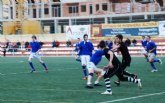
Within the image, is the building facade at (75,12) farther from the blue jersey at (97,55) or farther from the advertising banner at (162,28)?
the blue jersey at (97,55)

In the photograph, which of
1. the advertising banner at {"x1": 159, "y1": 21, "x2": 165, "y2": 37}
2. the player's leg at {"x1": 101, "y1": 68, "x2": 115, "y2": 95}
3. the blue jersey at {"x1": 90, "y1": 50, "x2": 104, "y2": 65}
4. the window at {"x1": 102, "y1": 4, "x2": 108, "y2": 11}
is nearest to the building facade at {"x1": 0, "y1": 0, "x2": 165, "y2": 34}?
the window at {"x1": 102, "y1": 4, "x2": 108, "y2": 11}

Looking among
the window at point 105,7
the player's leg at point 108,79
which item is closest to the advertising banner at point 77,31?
the window at point 105,7

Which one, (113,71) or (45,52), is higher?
(113,71)

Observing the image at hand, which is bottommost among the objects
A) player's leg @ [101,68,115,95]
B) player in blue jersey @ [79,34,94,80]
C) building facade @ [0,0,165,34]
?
player's leg @ [101,68,115,95]

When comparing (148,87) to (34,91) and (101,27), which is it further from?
(101,27)

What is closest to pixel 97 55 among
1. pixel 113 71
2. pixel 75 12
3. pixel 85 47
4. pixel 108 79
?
pixel 113 71

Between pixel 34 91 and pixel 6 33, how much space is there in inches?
1952

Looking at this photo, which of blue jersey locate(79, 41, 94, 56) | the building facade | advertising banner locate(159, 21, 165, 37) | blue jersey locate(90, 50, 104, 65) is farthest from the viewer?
the building facade

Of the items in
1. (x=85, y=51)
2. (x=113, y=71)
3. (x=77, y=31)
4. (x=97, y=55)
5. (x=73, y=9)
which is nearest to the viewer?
(x=113, y=71)

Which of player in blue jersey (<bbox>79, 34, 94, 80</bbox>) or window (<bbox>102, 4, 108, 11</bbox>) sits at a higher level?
window (<bbox>102, 4, 108, 11</bbox>)

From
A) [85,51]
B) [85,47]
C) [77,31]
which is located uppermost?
[77,31]

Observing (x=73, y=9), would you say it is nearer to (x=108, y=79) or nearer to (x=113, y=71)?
(x=113, y=71)

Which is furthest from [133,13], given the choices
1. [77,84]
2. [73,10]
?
[77,84]

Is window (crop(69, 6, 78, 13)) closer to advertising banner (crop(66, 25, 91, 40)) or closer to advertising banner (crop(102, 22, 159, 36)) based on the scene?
advertising banner (crop(66, 25, 91, 40))
